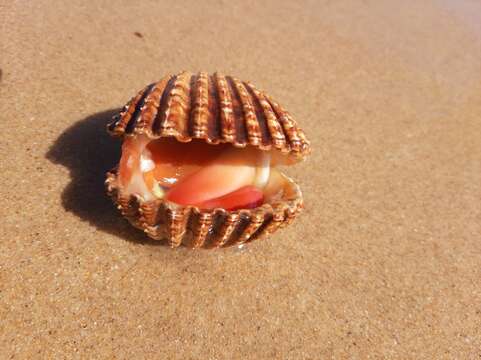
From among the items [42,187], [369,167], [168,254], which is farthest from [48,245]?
[369,167]

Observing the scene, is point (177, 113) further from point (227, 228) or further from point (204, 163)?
point (227, 228)

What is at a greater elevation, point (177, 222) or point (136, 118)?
point (136, 118)

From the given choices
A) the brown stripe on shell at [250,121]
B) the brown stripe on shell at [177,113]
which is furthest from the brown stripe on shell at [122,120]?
the brown stripe on shell at [250,121]

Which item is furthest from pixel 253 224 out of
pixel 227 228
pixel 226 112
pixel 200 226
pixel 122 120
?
pixel 122 120

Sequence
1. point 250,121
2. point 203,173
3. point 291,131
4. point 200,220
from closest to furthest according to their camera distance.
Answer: point 200,220, point 250,121, point 291,131, point 203,173

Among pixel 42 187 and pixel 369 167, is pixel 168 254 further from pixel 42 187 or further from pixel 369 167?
pixel 369 167
